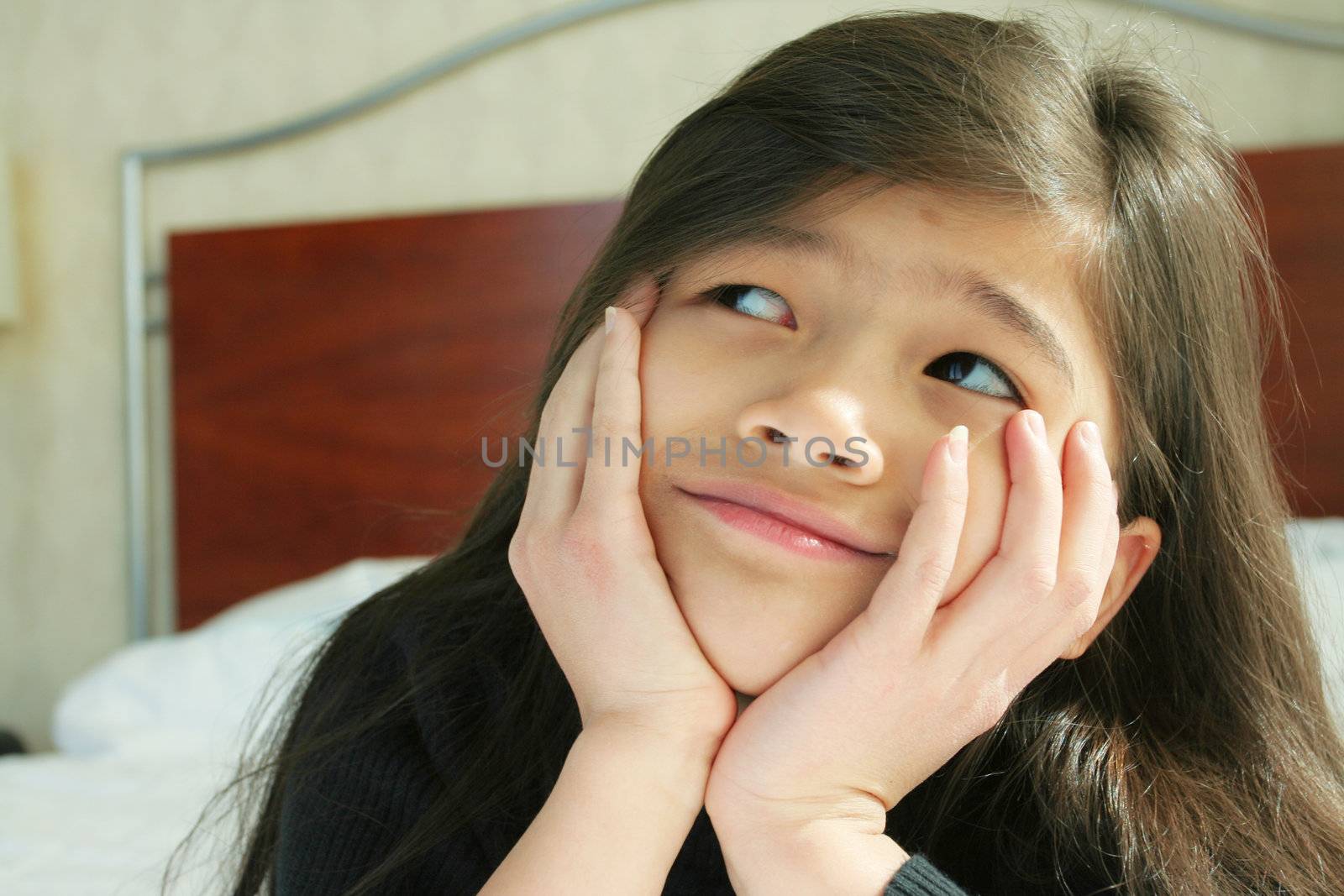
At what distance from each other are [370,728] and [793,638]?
0.34 m

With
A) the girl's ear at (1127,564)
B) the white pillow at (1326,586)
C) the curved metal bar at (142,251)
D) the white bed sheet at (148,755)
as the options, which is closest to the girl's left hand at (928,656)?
the girl's ear at (1127,564)

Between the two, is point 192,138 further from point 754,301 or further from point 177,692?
point 754,301

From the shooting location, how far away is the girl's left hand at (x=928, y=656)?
1.98 feet

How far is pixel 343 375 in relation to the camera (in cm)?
216

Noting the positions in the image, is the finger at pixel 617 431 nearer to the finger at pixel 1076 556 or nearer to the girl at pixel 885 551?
the girl at pixel 885 551

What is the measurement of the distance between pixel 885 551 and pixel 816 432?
101mm

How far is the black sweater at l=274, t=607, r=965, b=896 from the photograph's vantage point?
723 mm

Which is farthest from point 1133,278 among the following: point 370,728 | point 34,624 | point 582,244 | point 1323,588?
point 34,624

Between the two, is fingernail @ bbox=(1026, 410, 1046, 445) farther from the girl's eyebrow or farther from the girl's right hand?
the girl's right hand

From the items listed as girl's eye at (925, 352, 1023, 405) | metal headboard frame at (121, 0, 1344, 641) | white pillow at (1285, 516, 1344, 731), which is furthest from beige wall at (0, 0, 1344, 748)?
girl's eye at (925, 352, 1023, 405)

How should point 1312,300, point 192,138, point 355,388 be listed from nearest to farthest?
point 1312,300
point 355,388
point 192,138

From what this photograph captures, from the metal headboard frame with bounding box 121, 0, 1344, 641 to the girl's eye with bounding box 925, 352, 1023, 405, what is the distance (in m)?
1.59

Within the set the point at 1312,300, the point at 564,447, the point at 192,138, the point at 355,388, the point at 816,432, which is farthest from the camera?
the point at 192,138

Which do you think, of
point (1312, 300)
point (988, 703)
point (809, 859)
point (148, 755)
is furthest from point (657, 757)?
point (1312, 300)
